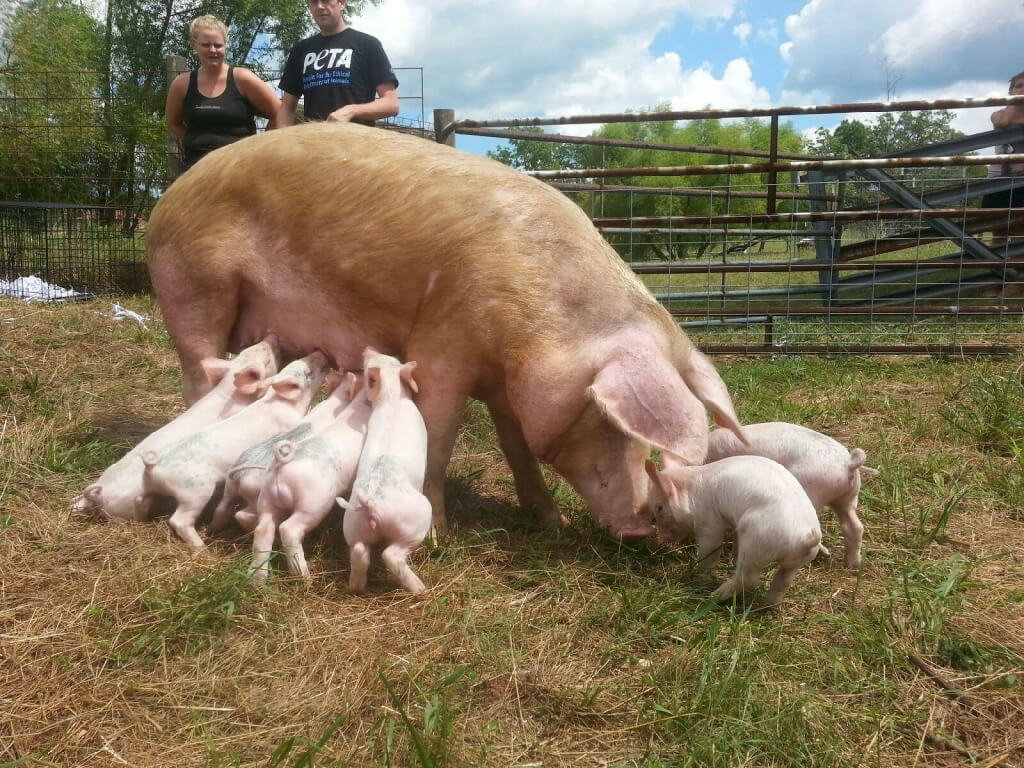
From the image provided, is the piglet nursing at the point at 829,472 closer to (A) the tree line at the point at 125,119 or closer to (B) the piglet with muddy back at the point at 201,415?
(B) the piglet with muddy back at the point at 201,415

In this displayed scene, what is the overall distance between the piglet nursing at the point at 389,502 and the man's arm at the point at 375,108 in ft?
7.57

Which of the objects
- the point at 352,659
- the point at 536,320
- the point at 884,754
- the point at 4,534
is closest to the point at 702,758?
the point at 884,754

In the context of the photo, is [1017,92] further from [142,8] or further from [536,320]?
[142,8]

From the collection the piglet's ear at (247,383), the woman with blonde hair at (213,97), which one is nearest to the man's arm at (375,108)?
the woman with blonde hair at (213,97)

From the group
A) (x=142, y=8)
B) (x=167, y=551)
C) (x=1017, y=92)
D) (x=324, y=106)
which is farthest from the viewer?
(x=142, y=8)

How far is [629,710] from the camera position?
2.15 metres

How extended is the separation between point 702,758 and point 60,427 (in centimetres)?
369

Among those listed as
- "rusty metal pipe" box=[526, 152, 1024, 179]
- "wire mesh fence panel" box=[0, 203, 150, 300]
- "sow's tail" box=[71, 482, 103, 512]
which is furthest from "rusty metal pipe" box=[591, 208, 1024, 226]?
"wire mesh fence panel" box=[0, 203, 150, 300]

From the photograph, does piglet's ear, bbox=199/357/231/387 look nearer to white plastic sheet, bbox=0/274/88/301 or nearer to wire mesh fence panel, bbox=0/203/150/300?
white plastic sheet, bbox=0/274/88/301

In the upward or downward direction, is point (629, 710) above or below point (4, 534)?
below

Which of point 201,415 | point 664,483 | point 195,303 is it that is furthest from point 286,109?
point 664,483

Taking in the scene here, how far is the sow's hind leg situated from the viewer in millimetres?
3676

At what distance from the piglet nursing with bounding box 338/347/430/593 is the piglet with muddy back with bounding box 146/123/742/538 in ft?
1.08

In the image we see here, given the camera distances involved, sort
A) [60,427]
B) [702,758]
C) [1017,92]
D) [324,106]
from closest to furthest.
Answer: [702,758] → [60,427] → [324,106] → [1017,92]
